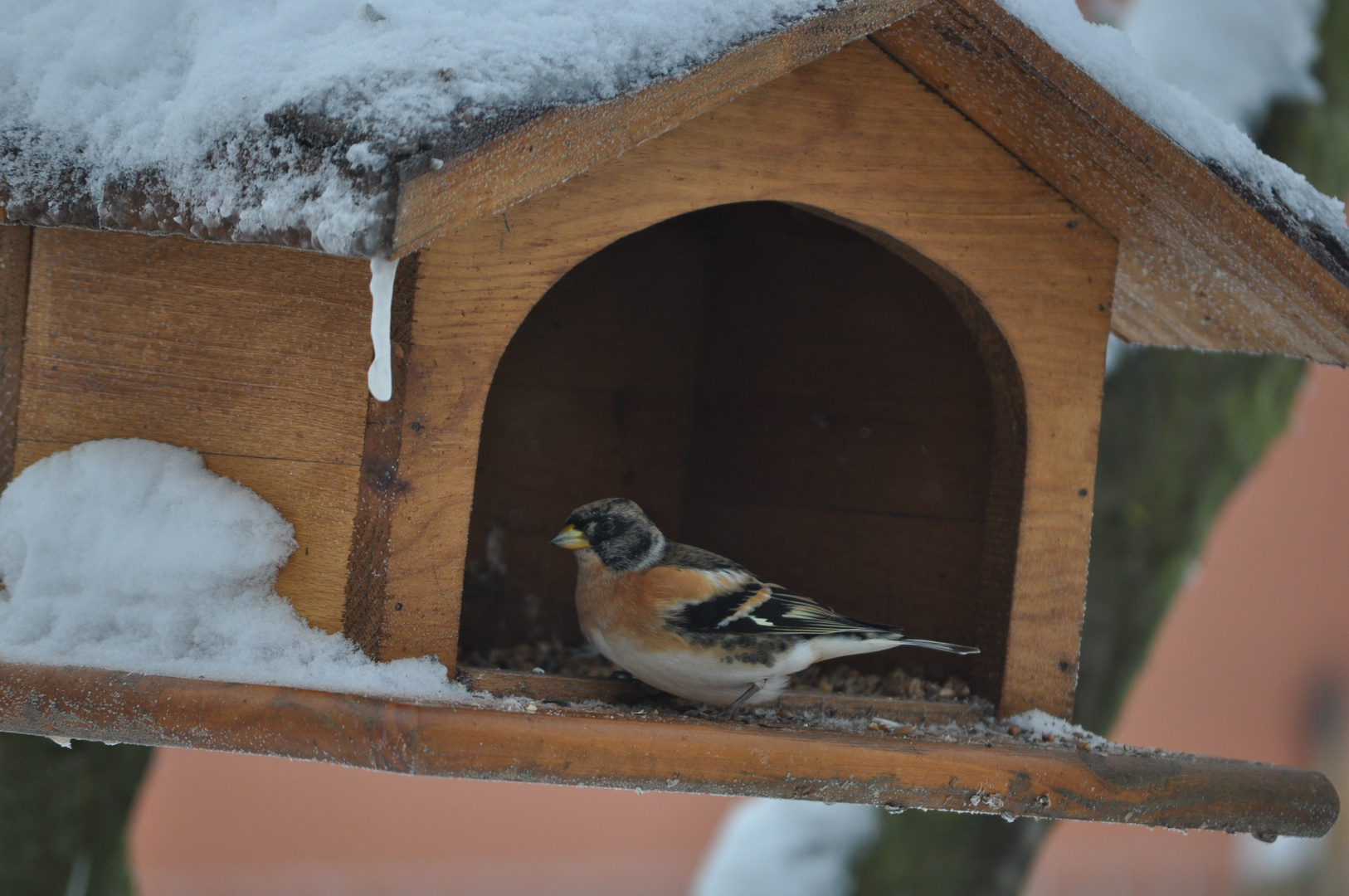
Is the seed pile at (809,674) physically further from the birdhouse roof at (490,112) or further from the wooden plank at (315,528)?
the birdhouse roof at (490,112)

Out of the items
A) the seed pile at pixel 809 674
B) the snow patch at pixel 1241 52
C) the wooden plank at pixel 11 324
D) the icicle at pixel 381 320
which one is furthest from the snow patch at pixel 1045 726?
the snow patch at pixel 1241 52

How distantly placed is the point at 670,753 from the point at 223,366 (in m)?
0.92

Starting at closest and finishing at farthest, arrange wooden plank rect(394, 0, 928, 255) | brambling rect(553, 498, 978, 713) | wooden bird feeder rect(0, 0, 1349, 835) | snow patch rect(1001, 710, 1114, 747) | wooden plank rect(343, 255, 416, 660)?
wooden plank rect(394, 0, 928, 255)
wooden bird feeder rect(0, 0, 1349, 835)
wooden plank rect(343, 255, 416, 660)
brambling rect(553, 498, 978, 713)
snow patch rect(1001, 710, 1114, 747)

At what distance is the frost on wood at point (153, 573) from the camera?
6.39 feet

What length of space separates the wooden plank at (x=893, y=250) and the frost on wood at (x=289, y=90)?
0.88ft

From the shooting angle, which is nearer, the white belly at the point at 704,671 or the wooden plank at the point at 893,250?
the wooden plank at the point at 893,250

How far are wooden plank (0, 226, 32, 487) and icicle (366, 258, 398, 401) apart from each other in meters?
0.78

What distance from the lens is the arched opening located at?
2801 mm

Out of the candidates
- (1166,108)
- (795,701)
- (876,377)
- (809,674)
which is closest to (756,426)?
(876,377)

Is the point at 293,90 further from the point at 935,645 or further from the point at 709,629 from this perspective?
the point at 935,645

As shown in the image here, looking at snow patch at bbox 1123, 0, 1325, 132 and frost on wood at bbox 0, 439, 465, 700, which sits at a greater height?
snow patch at bbox 1123, 0, 1325, 132

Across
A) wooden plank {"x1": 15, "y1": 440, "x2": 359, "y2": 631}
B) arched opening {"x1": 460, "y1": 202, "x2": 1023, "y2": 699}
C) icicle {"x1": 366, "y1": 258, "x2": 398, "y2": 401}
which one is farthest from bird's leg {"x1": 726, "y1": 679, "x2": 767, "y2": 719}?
icicle {"x1": 366, "y1": 258, "x2": 398, "y2": 401}

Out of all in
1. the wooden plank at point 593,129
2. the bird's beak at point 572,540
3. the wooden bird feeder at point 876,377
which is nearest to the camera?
the wooden plank at point 593,129

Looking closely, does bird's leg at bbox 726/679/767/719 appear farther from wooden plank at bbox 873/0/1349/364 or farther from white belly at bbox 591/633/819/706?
wooden plank at bbox 873/0/1349/364
